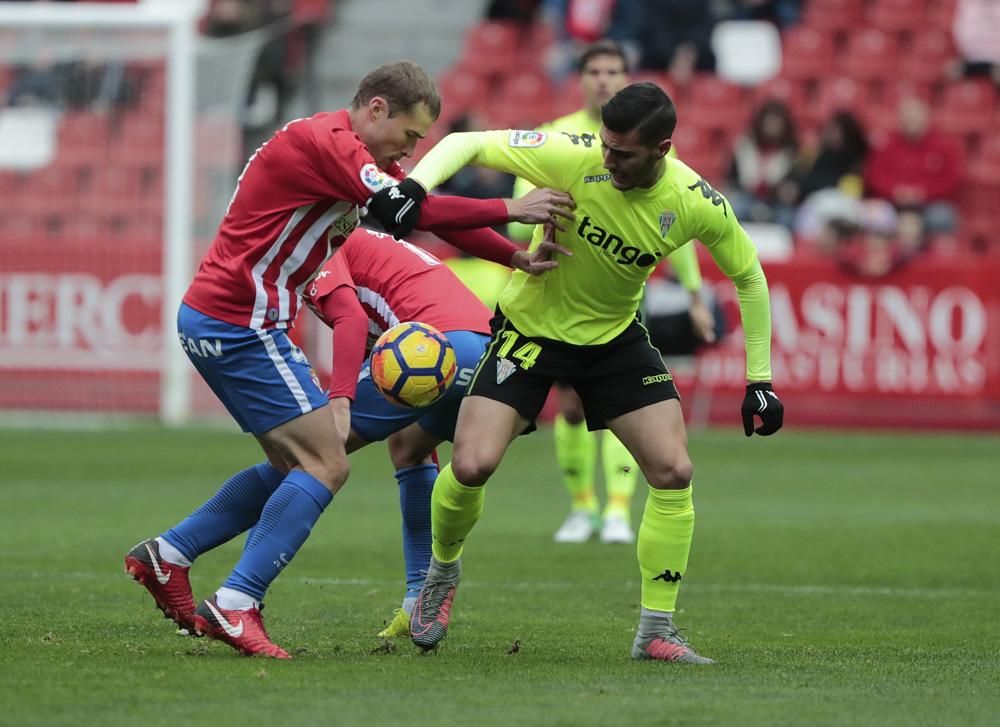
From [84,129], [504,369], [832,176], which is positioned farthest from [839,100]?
[504,369]

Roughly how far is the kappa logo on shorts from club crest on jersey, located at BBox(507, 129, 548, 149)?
0.76 m

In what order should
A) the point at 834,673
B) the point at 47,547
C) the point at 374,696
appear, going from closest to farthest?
the point at 374,696 → the point at 834,673 → the point at 47,547

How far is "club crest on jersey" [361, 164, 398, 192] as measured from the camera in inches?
233

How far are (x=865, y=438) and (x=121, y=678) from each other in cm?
1263

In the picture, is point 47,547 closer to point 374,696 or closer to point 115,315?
point 374,696

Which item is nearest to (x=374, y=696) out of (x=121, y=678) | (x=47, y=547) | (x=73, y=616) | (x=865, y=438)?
(x=121, y=678)

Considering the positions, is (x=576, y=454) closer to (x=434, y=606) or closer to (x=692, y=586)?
(x=692, y=586)

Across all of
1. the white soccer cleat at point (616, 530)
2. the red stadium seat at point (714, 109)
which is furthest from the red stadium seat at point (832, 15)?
the white soccer cleat at point (616, 530)

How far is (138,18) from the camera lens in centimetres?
1762

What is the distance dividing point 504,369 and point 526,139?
81cm

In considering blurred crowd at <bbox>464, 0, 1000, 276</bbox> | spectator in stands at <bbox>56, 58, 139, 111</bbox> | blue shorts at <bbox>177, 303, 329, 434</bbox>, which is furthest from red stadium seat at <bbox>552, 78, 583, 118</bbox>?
blue shorts at <bbox>177, 303, 329, 434</bbox>

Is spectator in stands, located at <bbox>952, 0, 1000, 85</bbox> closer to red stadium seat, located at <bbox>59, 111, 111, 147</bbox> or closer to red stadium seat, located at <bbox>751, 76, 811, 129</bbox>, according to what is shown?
red stadium seat, located at <bbox>751, 76, 811, 129</bbox>

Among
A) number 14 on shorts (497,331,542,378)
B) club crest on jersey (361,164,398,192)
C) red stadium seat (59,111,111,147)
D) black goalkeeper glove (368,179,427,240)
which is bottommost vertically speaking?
number 14 on shorts (497,331,542,378)

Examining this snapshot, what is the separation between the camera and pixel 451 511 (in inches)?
255
